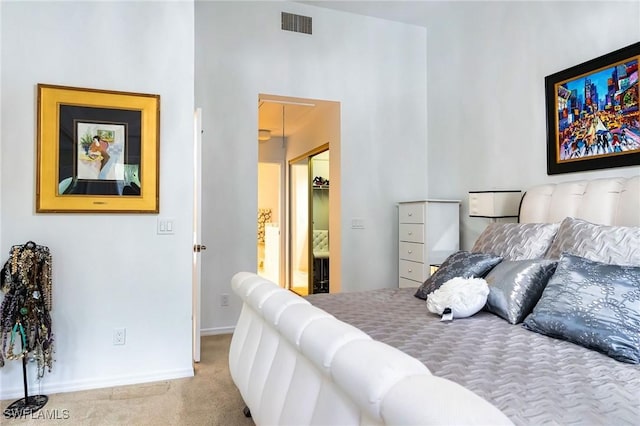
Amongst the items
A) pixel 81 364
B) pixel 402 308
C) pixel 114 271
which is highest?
pixel 114 271

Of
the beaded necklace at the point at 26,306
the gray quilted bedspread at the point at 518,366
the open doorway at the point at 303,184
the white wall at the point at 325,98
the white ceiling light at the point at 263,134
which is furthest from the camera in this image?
the white ceiling light at the point at 263,134

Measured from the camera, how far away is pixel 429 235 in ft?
12.3

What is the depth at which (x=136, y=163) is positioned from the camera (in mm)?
2670

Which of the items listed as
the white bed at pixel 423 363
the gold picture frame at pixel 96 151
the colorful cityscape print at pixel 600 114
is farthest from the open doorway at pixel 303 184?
the white bed at pixel 423 363

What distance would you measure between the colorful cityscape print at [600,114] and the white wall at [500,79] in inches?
5.9

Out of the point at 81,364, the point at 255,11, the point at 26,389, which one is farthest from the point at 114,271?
the point at 255,11

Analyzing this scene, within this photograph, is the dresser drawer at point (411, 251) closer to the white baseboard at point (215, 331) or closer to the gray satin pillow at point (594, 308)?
the white baseboard at point (215, 331)

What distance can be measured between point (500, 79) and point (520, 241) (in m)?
1.84

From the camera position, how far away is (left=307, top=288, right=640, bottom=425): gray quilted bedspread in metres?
1.02

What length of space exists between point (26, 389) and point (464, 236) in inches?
143

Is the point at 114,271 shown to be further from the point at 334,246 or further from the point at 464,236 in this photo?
the point at 464,236

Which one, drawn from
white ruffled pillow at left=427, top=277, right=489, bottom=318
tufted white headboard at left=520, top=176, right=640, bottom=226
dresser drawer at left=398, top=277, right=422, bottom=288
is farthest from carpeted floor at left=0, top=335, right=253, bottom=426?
tufted white headboard at left=520, top=176, right=640, bottom=226

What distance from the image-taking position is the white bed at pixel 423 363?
78 cm

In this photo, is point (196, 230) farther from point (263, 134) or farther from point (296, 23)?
point (263, 134)
